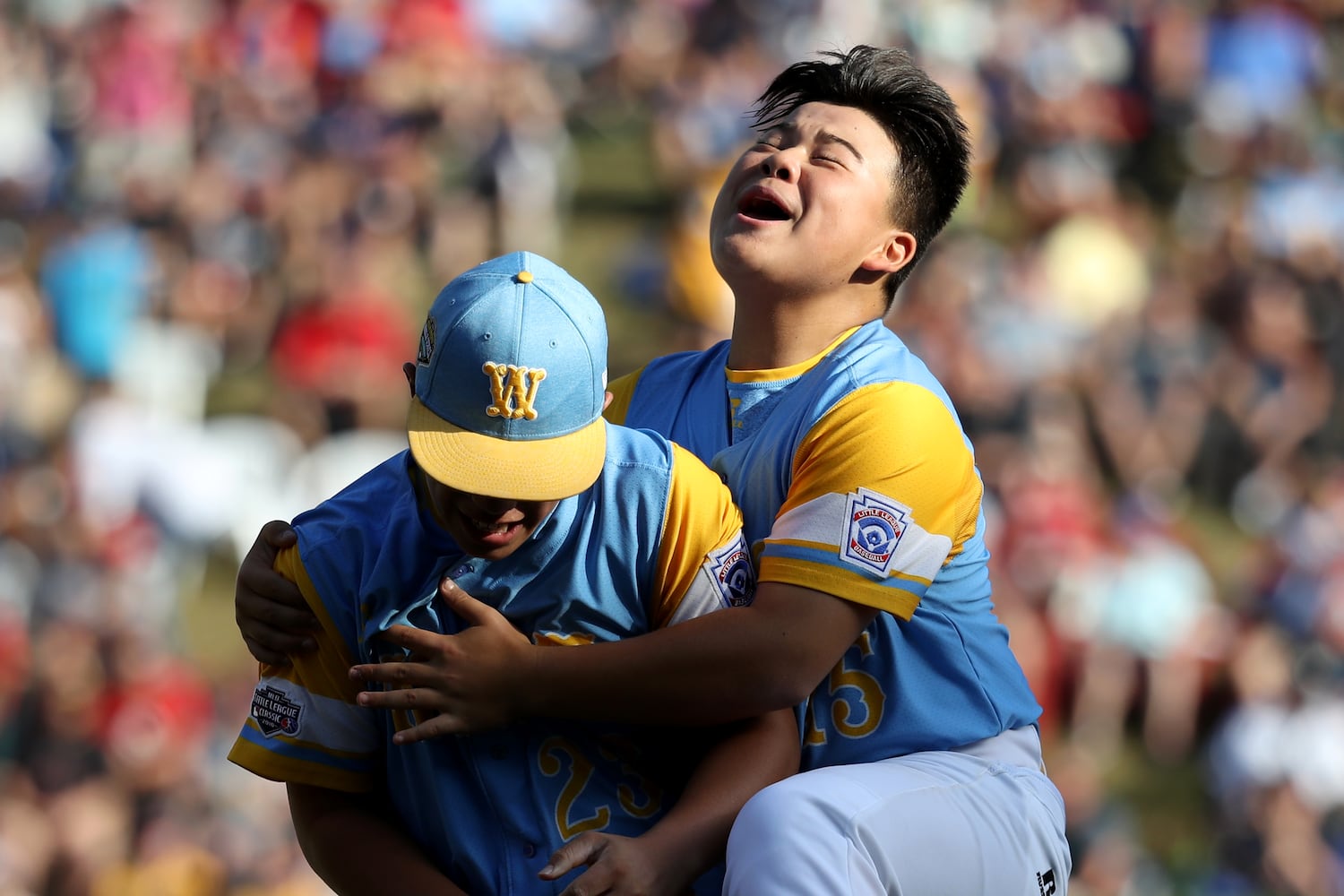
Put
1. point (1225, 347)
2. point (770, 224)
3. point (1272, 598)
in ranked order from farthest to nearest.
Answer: point (1225, 347) < point (1272, 598) < point (770, 224)

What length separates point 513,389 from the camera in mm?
2254

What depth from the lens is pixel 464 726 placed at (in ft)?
7.66

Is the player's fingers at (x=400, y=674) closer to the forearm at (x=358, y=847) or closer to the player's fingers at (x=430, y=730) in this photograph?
the player's fingers at (x=430, y=730)

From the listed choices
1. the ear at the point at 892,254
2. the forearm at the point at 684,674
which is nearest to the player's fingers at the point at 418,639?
the forearm at the point at 684,674

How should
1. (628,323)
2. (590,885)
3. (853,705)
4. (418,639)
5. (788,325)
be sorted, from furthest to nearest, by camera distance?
(628,323) → (788,325) → (853,705) → (418,639) → (590,885)

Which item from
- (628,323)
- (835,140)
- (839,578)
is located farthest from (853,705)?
(628,323)

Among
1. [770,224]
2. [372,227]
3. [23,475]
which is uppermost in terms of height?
[770,224]

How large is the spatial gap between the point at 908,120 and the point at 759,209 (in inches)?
13.4

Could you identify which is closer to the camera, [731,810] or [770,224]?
[731,810]

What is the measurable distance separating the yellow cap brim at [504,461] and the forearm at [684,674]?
0.80 feet

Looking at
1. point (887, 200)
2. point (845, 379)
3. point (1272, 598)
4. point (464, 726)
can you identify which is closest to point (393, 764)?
point (464, 726)

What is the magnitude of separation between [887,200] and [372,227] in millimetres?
6998

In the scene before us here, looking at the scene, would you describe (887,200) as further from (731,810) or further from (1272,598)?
(1272,598)

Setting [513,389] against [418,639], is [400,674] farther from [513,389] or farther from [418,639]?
[513,389]
